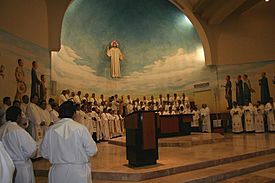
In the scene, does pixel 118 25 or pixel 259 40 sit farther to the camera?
A: pixel 118 25

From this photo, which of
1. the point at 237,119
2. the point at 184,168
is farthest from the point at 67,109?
the point at 237,119

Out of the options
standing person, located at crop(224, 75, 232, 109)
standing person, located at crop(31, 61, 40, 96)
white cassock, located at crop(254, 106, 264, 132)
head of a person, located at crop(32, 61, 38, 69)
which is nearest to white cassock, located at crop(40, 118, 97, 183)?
standing person, located at crop(31, 61, 40, 96)

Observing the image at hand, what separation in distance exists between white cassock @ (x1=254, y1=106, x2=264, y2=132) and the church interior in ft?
0.16

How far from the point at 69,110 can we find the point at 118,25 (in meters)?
15.0

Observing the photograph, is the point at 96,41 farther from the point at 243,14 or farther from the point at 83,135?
the point at 83,135

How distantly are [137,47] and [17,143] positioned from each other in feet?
48.9

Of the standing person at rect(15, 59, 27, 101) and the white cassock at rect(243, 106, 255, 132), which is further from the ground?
the standing person at rect(15, 59, 27, 101)

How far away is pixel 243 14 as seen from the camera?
16438mm

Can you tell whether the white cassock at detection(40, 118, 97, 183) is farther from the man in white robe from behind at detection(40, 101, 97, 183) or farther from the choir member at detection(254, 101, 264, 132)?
the choir member at detection(254, 101, 264, 132)

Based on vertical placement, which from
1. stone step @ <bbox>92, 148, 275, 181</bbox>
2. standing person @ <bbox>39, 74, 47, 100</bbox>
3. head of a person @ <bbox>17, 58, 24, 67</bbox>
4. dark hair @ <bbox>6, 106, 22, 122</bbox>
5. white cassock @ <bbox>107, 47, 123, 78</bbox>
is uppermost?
white cassock @ <bbox>107, 47, 123, 78</bbox>

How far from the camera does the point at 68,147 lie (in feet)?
11.4

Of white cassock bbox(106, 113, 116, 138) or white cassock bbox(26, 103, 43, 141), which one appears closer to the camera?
white cassock bbox(26, 103, 43, 141)

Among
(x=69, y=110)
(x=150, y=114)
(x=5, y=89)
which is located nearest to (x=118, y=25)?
(x=5, y=89)

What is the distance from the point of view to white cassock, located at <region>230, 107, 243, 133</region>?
1518 centimetres
